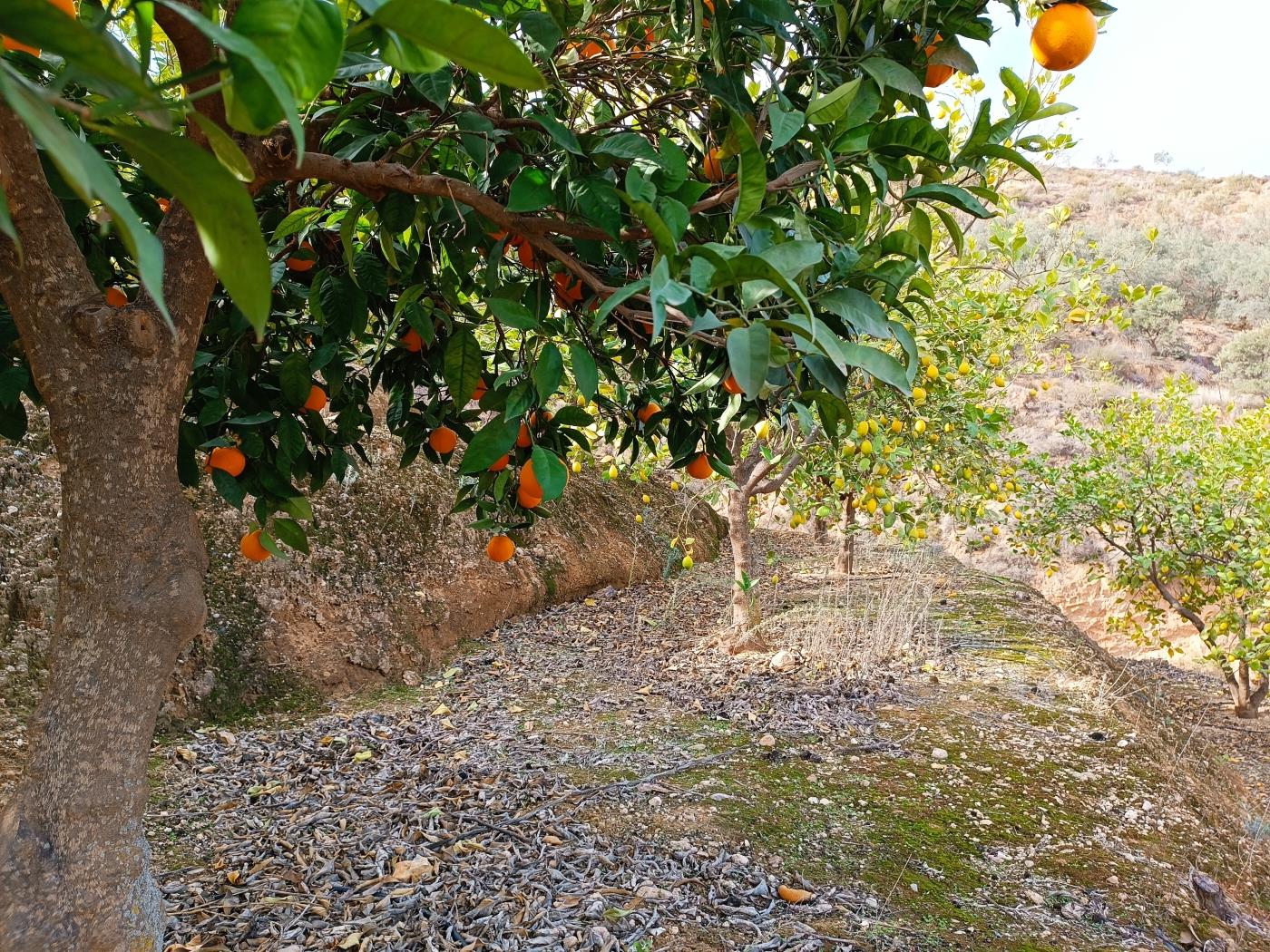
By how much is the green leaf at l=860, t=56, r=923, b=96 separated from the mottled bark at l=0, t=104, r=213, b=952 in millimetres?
903

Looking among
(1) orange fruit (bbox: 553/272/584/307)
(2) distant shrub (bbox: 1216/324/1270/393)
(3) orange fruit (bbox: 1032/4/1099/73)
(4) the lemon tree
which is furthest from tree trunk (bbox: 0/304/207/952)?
(2) distant shrub (bbox: 1216/324/1270/393)

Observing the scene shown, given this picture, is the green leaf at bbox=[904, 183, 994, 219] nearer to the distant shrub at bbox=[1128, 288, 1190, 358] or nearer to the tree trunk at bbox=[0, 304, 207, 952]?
the tree trunk at bbox=[0, 304, 207, 952]

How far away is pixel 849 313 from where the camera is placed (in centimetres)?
90

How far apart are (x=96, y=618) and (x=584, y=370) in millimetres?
731

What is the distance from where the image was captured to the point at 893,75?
3.11ft

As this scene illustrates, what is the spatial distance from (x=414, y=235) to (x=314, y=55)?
126 cm

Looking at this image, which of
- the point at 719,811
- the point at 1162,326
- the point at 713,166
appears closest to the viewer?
the point at 713,166

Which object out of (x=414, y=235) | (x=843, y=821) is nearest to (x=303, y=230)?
(x=414, y=235)

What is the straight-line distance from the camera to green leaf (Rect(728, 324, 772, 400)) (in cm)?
67

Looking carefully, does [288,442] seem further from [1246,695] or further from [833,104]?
[1246,695]

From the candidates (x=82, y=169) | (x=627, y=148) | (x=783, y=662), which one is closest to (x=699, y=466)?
(x=627, y=148)

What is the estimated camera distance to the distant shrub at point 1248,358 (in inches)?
570

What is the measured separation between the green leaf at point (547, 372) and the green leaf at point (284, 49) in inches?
22.6

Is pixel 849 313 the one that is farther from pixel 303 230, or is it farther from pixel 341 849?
pixel 341 849
